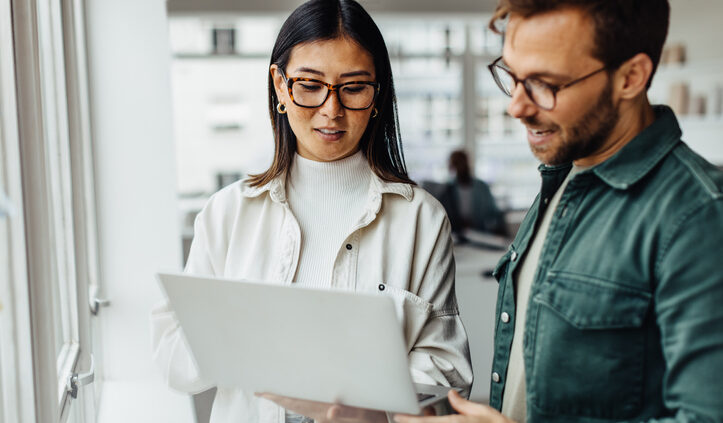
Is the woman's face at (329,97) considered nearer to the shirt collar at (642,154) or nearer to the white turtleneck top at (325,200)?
the white turtleneck top at (325,200)

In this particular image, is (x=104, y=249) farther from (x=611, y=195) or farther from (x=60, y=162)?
(x=611, y=195)

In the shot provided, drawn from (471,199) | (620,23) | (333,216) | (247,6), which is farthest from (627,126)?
(247,6)

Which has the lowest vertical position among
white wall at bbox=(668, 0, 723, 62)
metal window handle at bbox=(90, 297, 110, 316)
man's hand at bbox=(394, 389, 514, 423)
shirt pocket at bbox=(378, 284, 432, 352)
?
metal window handle at bbox=(90, 297, 110, 316)

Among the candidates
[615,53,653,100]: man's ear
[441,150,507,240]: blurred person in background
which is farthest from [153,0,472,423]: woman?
[441,150,507,240]: blurred person in background

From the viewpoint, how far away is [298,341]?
1.04 meters

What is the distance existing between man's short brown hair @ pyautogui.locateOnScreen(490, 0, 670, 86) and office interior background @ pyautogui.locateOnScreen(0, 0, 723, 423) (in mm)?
755

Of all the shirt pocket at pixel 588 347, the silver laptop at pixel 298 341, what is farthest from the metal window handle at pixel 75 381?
the shirt pocket at pixel 588 347

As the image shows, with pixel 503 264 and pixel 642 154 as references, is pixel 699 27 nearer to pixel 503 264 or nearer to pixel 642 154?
pixel 503 264

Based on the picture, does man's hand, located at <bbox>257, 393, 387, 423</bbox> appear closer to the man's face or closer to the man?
the man

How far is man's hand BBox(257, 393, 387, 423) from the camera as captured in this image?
1107 millimetres

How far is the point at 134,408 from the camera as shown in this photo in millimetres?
2256

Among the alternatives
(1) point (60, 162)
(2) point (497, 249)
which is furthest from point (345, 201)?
(2) point (497, 249)

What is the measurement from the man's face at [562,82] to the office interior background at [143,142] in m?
0.72

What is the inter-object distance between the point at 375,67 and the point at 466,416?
68cm
